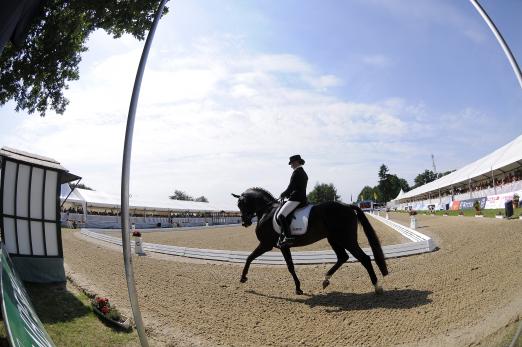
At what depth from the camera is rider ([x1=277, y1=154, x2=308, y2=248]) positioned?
622cm

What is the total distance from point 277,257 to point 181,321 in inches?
203

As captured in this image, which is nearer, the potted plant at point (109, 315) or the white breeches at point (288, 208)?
the potted plant at point (109, 315)

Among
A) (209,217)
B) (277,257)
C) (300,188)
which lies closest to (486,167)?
(277,257)

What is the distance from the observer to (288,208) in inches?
250

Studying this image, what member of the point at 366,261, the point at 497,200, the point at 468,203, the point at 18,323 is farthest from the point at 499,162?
the point at 18,323

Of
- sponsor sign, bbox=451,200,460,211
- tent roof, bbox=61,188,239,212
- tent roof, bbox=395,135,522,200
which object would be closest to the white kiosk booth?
tent roof, bbox=61,188,239,212

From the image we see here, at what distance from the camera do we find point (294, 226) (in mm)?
6285

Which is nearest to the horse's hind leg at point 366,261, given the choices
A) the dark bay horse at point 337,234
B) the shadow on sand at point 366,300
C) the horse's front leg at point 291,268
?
the dark bay horse at point 337,234

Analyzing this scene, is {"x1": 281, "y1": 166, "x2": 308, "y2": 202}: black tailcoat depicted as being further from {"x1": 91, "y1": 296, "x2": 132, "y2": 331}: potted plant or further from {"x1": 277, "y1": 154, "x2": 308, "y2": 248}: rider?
{"x1": 91, "y1": 296, "x2": 132, "y2": 331}: potted plant

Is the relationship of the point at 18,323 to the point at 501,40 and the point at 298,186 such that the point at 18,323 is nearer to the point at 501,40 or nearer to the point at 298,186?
the point at 298,186

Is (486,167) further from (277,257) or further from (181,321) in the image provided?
(181,321)

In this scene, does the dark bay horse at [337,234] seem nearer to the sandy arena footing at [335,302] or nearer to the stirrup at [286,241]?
the stirrup at [286,241]

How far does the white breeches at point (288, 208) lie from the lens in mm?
6301

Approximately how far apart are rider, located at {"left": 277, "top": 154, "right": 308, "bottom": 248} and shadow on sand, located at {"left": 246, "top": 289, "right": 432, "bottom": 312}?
1101 millimetres
